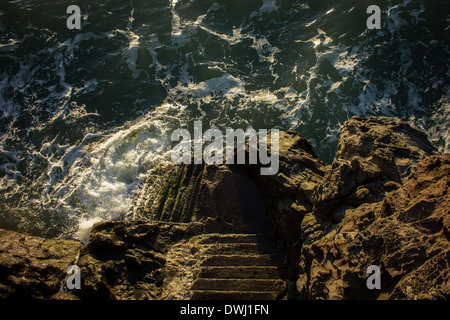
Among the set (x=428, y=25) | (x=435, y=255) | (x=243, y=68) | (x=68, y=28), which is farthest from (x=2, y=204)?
(x=428, y=25)

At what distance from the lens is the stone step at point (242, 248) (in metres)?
7.79

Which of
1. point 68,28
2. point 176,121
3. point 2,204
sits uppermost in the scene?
point 68,28

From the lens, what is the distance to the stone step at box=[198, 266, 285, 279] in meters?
7.23

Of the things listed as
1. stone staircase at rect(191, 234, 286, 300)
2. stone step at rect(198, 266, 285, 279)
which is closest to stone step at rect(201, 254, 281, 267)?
stone staircase at rect(191, 234, 286, 300)

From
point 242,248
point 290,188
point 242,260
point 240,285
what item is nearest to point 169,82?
point 290,188

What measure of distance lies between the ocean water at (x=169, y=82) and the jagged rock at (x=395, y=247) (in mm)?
5901

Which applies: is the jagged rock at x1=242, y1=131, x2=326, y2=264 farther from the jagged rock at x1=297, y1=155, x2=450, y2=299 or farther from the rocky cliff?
the jagged rock at x1=297, y1=155, x2=450, y2=299

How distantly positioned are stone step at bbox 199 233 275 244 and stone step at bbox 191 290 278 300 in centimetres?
144

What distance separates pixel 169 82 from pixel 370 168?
32.4 feet

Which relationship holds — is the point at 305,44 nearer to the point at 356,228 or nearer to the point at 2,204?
the point at 356,228

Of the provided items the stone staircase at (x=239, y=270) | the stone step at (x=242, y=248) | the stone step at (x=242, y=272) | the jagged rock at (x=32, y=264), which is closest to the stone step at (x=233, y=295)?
the stone staircase at (x=239, y=270)

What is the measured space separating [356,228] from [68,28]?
53.4 ft

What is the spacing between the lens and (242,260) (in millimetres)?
7594

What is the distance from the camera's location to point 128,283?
24.3 feet
